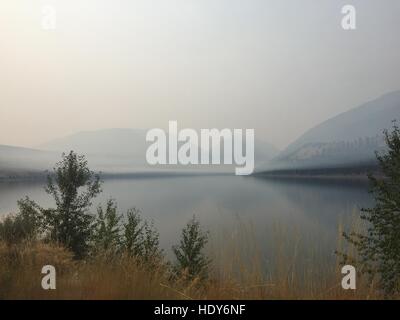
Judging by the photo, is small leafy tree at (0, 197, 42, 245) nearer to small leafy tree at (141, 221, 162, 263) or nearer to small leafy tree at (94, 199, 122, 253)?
small leafy tree at (94, 199, 122, 253)

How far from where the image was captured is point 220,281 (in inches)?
194

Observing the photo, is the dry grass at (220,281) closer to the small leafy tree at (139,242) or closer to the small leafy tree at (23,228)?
the small leafy tree at (139,242)

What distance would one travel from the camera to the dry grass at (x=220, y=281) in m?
4.24

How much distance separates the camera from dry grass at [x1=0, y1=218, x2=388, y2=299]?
4.24 m

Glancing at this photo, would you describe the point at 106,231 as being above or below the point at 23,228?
below

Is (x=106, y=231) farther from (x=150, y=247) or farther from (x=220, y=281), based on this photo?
(x=220, y=281)

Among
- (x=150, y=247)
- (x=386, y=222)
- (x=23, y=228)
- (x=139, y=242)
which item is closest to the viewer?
(x=386, y=222)

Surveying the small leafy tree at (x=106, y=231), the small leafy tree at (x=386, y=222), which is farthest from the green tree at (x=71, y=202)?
the small leafy tree at (x=386, y=222)

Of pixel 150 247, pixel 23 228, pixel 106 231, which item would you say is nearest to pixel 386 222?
pixel 150 247

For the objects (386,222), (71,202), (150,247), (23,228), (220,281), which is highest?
(71,202)

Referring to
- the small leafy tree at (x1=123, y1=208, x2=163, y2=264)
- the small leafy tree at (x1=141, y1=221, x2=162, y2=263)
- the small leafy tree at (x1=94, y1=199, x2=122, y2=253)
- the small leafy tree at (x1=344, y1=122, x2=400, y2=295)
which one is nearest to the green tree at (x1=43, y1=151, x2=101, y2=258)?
the small leafy tree at (x1=94, y1=199, x2=122, y2=253)
